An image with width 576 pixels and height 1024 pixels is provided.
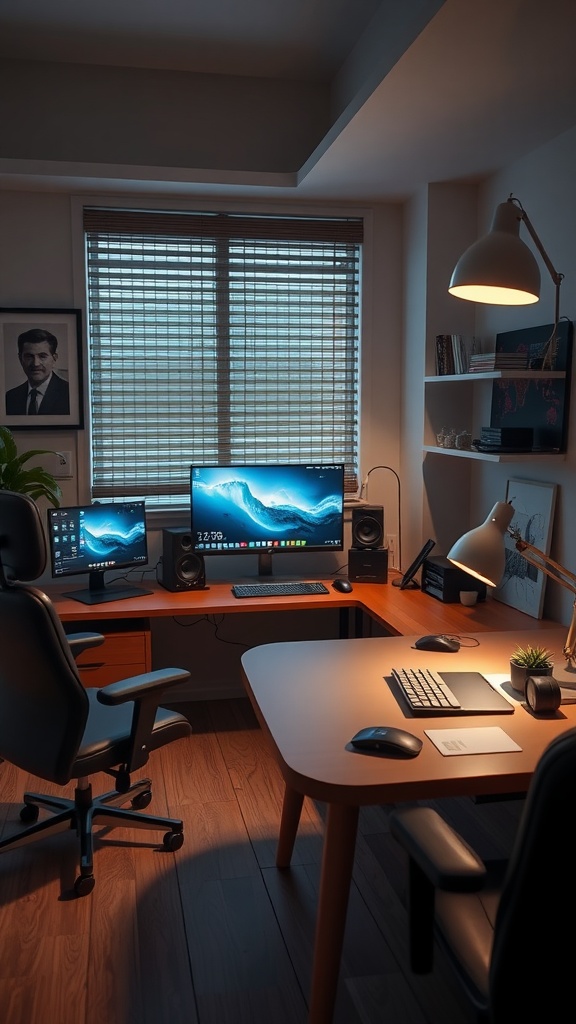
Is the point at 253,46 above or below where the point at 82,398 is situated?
above

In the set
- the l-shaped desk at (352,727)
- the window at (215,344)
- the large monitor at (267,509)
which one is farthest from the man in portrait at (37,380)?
the l-shaped desk at (352,727)

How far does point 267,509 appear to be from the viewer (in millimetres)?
3955

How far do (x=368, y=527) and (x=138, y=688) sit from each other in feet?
5.67

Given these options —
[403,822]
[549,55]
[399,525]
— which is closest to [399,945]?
[403,822]

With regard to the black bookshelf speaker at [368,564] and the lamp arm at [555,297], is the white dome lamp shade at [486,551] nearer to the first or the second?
the lamp arm at [555,297]

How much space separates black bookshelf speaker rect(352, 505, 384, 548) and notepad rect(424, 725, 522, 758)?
1960mm

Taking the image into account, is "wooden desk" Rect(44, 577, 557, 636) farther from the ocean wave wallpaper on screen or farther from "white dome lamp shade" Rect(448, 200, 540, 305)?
"white dome lamp shade" Rect(448, 200, 540, 305)

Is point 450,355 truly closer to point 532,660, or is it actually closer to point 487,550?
point 487,550

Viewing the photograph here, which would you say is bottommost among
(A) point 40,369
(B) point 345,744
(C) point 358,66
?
(B) point 345,744

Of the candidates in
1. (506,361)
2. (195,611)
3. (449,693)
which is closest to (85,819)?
(195,611)

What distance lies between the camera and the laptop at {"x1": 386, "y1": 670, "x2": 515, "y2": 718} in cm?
214

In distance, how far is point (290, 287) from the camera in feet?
13.9

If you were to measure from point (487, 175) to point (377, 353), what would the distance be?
3.23 ft

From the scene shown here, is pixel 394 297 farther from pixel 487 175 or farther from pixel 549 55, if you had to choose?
pixel 549 55
